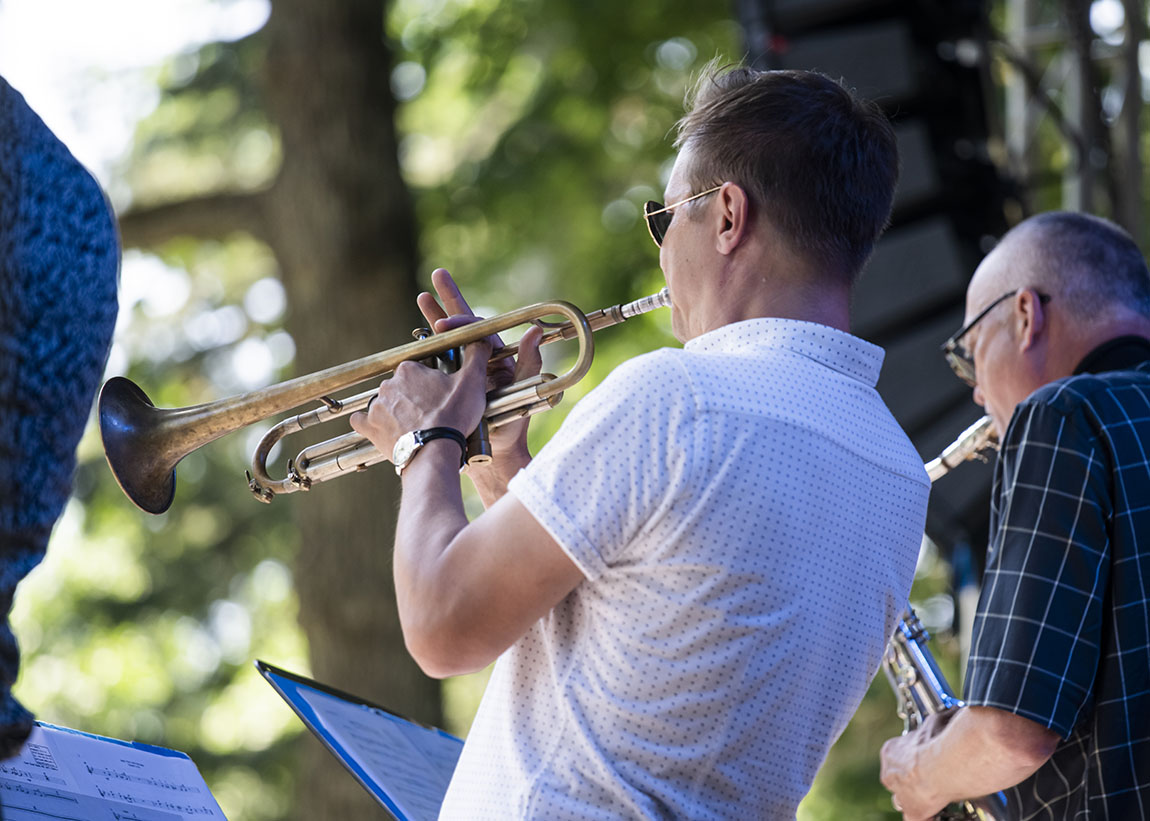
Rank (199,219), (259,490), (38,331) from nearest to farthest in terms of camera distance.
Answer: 1. (38,331)
2. (259,490)
3. (199,219)

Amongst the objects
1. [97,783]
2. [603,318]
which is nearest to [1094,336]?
[603,318]

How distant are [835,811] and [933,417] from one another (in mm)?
4152

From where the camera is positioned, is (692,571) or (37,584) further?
(37,584)

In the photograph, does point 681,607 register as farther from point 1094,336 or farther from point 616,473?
point 1094,336

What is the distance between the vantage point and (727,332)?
1.83 meters

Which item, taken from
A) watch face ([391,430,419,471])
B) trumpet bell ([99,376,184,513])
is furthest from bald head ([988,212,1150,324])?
trumpet bell ([99,376,184,513])

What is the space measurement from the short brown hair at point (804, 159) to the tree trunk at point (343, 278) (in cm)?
367

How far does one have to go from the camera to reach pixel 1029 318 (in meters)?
2.71

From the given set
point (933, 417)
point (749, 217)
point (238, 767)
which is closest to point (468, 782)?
point (749, 217)

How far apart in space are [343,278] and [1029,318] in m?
3.66

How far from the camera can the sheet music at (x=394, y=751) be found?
1928 millimetres

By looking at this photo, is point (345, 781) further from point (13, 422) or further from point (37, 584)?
point (37, 584)

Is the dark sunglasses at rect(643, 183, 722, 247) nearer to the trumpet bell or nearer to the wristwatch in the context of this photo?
the wristwatch

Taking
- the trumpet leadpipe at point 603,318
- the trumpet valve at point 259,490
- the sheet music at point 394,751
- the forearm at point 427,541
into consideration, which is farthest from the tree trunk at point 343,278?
the forearm at point 427,541
